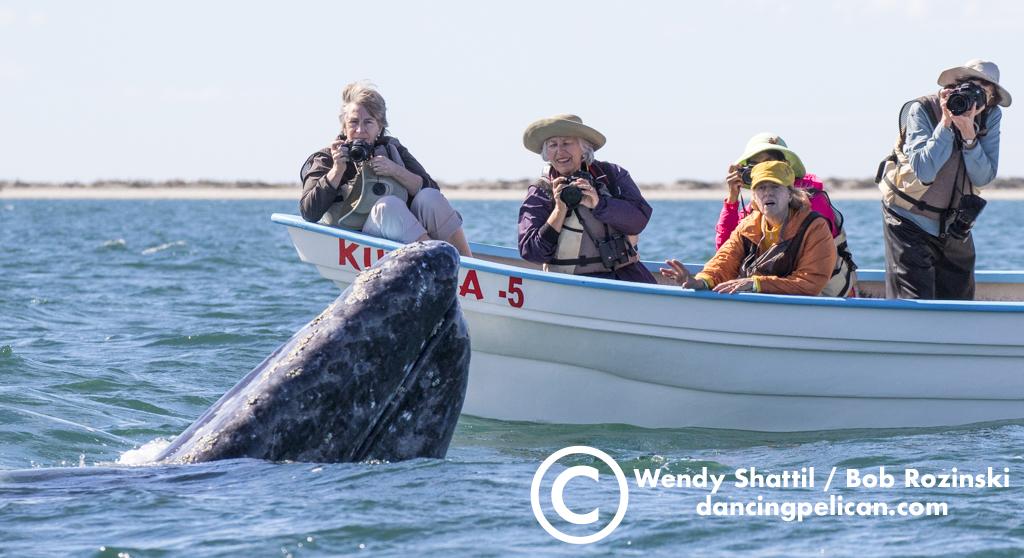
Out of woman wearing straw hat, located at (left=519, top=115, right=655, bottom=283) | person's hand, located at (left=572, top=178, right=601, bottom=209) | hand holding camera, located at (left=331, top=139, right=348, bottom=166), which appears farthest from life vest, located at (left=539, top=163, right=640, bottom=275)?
hand holding camera, located at (left=331, top=139, right=348, bottom=166)

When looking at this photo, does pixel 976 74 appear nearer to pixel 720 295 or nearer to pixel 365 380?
pixel 720 295

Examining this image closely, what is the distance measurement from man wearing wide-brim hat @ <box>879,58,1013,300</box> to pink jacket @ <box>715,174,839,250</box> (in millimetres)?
562

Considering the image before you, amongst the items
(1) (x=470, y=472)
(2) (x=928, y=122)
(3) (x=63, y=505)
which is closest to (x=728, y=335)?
(2) (x=928, y=122)

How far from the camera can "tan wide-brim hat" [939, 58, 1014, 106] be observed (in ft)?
26.3

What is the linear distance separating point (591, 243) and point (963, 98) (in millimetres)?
2264

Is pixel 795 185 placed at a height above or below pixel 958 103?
below

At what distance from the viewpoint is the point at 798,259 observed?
25.9ft

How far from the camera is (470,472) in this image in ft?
20.7

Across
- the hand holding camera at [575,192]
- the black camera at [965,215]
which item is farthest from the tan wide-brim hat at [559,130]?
the black camera at [965,215]

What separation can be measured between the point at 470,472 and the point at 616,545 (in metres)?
1.20

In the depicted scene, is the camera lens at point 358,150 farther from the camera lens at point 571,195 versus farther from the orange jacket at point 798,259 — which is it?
the orange jacket at point 798,259

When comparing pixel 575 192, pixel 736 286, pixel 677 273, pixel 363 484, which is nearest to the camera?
pixel 363 484

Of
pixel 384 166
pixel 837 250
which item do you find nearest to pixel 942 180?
pixel 837 250

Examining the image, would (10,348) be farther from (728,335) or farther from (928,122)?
(928,122)
